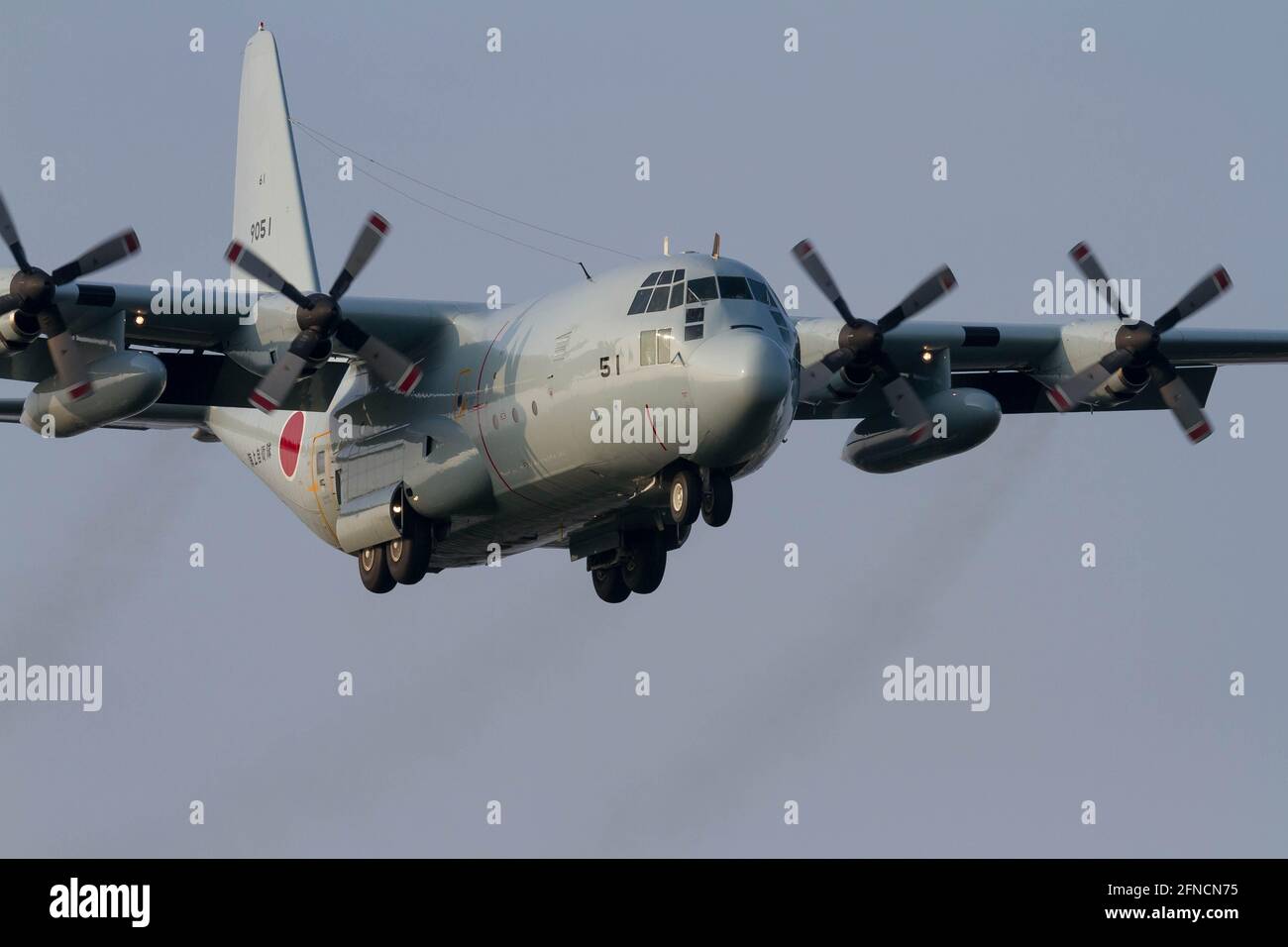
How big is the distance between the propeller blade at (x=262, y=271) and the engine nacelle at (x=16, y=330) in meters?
2.59

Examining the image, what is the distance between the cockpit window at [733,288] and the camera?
25172 millimetres

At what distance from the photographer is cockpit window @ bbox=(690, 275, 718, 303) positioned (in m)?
Answer: 25.2

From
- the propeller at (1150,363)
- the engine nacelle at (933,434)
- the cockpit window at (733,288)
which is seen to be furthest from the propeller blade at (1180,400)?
the cockpit window at (733,288)

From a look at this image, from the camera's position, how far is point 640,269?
2611cm

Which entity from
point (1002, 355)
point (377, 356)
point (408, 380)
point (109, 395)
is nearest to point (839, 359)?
point (1002, 355)

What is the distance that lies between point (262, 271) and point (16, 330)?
3.39m

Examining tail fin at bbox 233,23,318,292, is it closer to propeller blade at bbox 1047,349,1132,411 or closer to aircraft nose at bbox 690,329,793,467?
aircraft nose at bbox 690,329,793,467

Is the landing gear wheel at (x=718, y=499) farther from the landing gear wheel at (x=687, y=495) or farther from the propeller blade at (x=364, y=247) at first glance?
the propeller blade at (x=364, y=247)

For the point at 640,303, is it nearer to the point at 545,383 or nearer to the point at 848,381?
the point at 545,383

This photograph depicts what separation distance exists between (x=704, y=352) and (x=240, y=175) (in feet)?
42.0

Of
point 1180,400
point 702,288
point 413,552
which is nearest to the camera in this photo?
point 702,288

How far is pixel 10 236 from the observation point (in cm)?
2708
